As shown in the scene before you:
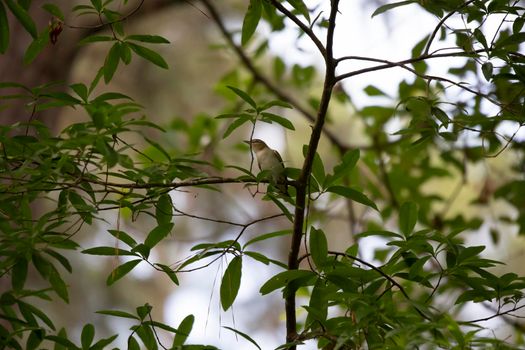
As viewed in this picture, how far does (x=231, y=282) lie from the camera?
132 centimetres

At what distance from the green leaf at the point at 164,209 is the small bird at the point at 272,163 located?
198 mm

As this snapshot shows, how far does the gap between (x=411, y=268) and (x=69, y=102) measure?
70 cm

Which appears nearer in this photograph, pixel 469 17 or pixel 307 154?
pixel 307 154

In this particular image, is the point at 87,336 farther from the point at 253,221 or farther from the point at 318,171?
the point at 318,171

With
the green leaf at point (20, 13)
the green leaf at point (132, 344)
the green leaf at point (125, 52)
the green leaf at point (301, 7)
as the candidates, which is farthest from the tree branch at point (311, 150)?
the green leaf at point (20, 13)

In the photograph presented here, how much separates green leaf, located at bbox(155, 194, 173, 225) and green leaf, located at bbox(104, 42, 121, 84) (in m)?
0.28

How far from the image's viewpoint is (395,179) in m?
2.81

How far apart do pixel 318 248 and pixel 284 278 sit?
3.6 inches

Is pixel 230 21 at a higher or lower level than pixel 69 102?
higher

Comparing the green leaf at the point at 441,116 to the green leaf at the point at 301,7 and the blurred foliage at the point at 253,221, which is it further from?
the green leaf at the point at 301,7

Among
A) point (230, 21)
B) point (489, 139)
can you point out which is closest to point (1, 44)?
point (489, 139)

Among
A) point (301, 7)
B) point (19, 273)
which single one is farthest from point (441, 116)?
point (19, 273)

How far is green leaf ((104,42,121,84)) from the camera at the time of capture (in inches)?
54.1

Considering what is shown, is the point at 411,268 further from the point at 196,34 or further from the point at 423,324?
the point at 196,34
